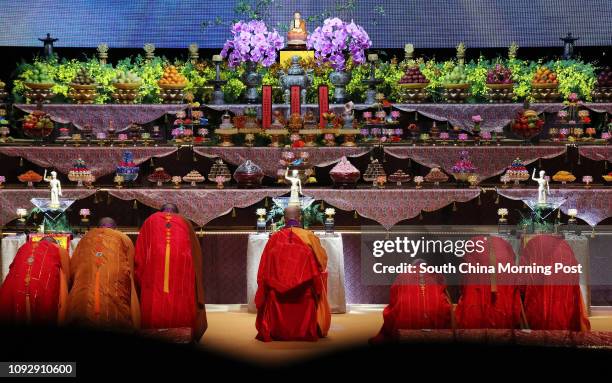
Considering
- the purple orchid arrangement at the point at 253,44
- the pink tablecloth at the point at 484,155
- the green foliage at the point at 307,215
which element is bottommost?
the green foliage at the point at 307,215

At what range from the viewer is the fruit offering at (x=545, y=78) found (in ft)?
29.6

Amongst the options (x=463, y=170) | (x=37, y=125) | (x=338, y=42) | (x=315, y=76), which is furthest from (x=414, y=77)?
(x=37, y=125)

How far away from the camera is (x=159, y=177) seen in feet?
26.0

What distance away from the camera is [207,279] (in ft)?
24.0

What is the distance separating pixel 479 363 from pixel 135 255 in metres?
4.35

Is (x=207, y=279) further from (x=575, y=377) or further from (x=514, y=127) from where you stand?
(x=575, y=377)

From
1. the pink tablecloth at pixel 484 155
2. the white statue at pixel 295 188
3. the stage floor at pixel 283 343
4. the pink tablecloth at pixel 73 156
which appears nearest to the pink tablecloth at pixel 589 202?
the pink tablecloth at pixel 484 155

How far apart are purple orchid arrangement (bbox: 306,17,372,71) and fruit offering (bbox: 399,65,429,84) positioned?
489 millimetres

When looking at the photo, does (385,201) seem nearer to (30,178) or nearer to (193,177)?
(193,177)

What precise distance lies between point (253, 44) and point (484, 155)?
249 centimetres

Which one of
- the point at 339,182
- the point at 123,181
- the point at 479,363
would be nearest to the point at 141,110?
the point at 123,181

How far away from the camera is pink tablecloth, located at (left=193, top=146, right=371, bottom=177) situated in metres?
8.20

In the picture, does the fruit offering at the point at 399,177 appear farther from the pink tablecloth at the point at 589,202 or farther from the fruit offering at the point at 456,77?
the fruit offering at the point at 456,77

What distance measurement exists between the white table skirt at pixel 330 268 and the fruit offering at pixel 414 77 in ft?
8.37
